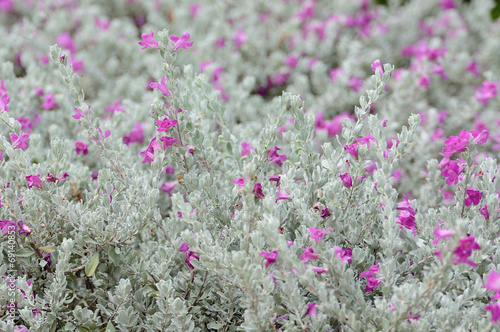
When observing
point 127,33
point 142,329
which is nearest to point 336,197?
point 142,329

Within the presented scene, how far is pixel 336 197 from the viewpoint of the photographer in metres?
1.81

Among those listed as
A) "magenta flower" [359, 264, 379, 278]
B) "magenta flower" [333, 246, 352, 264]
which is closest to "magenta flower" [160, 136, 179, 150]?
"magenta flower" [333, 246, 352, 264]

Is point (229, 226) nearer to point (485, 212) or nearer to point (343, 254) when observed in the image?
point (343, 254)

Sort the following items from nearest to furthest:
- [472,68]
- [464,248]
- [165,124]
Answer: [464,248], [165,124], [472,68]

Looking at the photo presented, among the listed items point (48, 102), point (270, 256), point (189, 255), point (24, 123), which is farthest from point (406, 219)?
point (48, 102)

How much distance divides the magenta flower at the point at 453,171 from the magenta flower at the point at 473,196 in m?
0.11

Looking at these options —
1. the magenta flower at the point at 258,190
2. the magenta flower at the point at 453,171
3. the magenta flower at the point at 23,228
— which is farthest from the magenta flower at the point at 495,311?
the magenta flower at the point at 23,228

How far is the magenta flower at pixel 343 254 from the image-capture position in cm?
160

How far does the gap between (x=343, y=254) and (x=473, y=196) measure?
62 centimetres

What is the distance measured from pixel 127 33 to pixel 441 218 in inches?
142

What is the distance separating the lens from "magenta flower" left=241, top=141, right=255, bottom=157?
2.32 m

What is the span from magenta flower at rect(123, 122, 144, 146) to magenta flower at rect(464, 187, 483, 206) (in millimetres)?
1835

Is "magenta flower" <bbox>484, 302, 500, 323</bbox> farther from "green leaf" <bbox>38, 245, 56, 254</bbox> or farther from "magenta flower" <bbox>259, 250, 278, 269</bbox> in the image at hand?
"green leaf" <bbox>38, 245, 56, 254</bbox>

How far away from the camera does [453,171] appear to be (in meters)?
2.04
